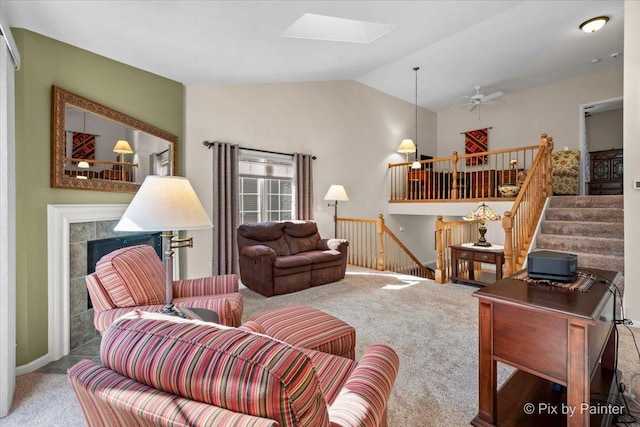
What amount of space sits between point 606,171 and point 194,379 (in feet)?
30.5

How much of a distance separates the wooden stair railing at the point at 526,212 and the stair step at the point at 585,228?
193 mm

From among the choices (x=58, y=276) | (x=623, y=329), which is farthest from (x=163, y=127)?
(x=623, y=329)

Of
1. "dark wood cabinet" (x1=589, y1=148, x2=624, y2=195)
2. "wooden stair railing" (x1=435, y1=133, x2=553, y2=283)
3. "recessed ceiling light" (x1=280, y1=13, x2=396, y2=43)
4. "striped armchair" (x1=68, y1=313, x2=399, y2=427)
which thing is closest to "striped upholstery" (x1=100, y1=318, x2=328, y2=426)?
"striped armchair" (x1=68, y1=313, x2=399, y2=427)

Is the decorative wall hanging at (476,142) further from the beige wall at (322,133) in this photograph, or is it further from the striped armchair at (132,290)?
the striped armchair at (132,290)

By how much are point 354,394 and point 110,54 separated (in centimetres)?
359

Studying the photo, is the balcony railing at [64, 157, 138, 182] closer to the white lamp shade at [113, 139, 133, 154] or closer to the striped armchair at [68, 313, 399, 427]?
the white lamp shade at [113, 139, 133, 154]

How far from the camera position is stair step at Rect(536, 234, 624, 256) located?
12.1 feet

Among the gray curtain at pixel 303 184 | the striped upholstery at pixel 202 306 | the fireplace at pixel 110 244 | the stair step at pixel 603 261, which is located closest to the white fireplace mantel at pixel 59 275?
the fireplace at pixel 110 244

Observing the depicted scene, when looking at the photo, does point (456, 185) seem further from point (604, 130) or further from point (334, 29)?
point (604, 130)

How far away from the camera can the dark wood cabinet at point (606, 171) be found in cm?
678

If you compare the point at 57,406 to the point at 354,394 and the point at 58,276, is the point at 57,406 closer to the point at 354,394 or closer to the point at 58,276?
the point at 58,276

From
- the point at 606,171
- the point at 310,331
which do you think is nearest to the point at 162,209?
the point at 310,331

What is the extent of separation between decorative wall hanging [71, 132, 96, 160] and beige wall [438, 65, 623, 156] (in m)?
8.03

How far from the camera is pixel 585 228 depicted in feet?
13.4
